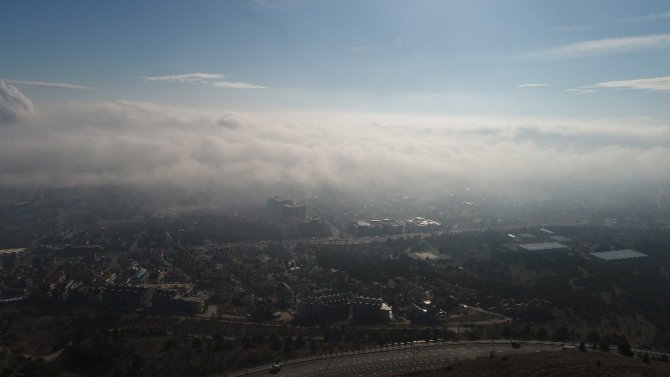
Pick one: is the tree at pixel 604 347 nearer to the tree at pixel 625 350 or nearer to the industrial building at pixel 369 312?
the tree at pixel 625 350

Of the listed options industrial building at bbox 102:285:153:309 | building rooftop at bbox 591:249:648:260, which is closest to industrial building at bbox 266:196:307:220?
industrial building at bbox 102:285:153:309

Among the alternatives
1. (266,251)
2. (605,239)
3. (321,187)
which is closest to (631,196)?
(605,239)

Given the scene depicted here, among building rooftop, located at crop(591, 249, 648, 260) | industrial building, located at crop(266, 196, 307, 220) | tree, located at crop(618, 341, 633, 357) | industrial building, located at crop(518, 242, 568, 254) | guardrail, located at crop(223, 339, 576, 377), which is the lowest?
guardrail, located at crop(223, 339, 576, 377)

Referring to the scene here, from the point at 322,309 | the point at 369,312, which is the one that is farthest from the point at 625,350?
the point at 322,309

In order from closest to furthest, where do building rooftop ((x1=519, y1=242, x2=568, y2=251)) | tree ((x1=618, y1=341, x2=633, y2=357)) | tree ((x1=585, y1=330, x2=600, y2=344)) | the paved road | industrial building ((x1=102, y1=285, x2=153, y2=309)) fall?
the paved road < tree ((x1=618, y1=341, x2=633, y2=357)) < tree ((x1=585, y1=330, x2=600, y2=344)) < industrial building ((x1=102, y1=285, x2=153, y2=309)) < building rooftop ((x1=519, y1=242, x2=568, y2=251))

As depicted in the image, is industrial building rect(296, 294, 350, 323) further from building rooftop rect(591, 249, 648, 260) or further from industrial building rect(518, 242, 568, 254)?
building rooftop rect(591, 249, 648, 260)

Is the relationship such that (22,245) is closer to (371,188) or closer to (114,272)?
(114,272)

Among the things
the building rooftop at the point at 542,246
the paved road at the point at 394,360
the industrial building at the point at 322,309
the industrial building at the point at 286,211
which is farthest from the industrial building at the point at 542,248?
the industrial building at the point at 286,211
